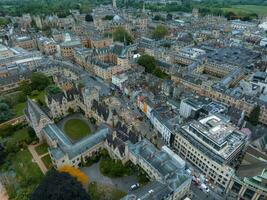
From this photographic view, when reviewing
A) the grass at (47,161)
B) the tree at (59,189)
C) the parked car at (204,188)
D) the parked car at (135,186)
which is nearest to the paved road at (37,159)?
the grass at (47,161)

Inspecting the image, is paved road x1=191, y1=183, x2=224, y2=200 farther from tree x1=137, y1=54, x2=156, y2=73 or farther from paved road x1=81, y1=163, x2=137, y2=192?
tree x1=137, y1=54, x2=156, y2=73

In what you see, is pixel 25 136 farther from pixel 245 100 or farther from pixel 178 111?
pixel 245 100

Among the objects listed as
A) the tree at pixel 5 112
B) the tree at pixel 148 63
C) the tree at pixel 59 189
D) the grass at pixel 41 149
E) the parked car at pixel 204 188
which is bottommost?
the parked car at pixel 204 188

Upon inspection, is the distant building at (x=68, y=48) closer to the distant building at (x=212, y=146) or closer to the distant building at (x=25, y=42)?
the distant building at (x=25, y=42)

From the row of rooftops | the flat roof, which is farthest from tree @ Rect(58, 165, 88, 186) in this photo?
the flat roof

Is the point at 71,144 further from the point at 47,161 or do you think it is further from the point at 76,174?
the point at 76,174

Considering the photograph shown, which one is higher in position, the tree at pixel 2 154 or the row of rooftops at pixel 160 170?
the row of rooftops at pixel 160 170

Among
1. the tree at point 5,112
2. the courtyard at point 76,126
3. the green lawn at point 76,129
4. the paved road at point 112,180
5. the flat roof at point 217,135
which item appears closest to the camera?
the paved road at point 112,180
